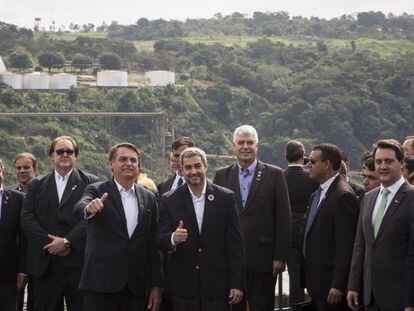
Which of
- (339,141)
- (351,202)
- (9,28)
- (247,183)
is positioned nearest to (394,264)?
(351,202)

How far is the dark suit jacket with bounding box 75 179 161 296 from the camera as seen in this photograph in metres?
7.16

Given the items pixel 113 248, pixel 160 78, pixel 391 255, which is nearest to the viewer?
pixel 391 255

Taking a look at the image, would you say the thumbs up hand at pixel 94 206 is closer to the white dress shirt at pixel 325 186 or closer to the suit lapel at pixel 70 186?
the suit lapel at pixel 70 186

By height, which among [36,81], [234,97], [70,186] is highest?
[70,186]

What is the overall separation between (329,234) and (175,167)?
187 centimetres

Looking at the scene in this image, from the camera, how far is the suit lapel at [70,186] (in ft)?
26.3

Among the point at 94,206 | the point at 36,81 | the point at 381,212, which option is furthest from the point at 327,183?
the point at 36,81

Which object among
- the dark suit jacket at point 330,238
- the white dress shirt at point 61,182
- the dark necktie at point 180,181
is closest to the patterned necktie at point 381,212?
the dark suit jacket at point 330,238

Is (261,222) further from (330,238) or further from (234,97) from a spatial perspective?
(234,97)

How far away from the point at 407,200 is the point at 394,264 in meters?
0.45

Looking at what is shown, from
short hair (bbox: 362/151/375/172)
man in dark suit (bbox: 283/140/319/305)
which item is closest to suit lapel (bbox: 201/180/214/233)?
short hair (bbox: 362/151/375/172)

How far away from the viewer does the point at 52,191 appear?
8.04 m

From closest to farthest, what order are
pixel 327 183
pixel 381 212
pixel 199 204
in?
pixel 381 212 → pixel 199 204 → pixel 327 183

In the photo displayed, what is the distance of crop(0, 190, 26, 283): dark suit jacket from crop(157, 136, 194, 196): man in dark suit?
1.35 metres
